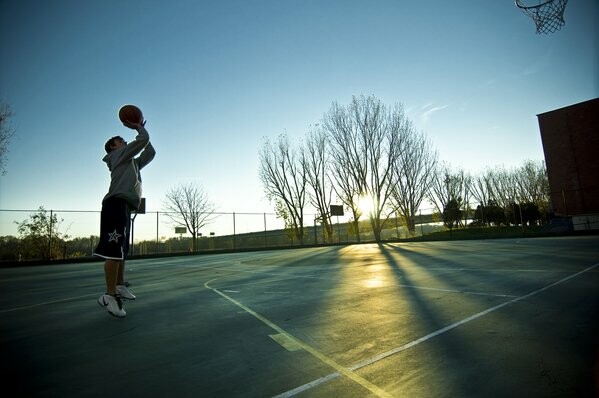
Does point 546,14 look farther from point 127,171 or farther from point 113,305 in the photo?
point 113,305

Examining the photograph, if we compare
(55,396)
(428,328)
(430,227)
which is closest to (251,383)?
(55,396)

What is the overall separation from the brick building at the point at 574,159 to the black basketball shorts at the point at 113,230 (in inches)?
1225

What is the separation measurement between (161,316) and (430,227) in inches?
1554

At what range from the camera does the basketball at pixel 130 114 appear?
361cm

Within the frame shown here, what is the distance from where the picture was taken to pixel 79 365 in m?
1.87

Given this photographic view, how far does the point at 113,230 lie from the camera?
314 cm

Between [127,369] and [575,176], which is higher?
[575,176]

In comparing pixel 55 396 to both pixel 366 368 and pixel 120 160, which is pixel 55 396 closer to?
pixel 366 368

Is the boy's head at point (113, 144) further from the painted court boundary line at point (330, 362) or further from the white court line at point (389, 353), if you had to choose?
the white court line at point (389, 353)

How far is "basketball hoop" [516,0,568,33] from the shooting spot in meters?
8.13

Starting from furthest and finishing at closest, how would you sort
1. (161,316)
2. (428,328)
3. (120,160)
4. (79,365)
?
(120,160) → (161,316) → (428,328) → (79,365)

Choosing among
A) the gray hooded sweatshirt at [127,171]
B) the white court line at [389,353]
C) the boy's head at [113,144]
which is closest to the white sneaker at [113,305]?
the gray hooded sweatshirt at [127,171]

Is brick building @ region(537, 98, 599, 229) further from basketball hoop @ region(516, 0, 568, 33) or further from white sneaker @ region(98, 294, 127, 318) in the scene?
white sneaker @ region(98, 294, 127, 318)

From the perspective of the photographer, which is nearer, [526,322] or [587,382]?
[587,382]
